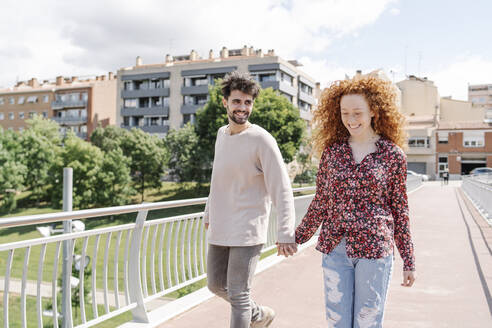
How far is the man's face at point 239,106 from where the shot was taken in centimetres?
273

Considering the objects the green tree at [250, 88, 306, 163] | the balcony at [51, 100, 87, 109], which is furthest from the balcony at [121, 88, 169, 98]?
the green tree at [250, 88, 306, 163]

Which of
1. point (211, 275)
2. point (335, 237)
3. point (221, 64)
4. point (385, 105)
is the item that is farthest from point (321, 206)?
point (221, 64)

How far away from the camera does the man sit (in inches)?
104

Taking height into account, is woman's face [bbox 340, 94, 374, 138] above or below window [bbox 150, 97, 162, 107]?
below

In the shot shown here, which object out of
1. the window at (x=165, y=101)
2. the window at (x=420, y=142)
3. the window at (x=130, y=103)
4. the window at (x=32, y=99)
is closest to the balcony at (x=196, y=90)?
the window at (x=165, y=101)

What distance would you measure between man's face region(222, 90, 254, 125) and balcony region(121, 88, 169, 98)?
61076 millimetres

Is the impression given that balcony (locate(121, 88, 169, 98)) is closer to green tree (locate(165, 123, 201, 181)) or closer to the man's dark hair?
green tree (locate(165, 123, 201, 181))

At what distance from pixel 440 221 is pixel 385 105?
11.4 meters

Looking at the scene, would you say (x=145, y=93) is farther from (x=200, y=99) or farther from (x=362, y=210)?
(x=362, y=210)

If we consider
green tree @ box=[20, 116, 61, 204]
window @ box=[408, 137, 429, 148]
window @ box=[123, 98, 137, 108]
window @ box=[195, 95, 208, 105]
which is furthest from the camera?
window @ box=[123, 98, 137, 108]

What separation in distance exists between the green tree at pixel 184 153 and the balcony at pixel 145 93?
15477 millimetres

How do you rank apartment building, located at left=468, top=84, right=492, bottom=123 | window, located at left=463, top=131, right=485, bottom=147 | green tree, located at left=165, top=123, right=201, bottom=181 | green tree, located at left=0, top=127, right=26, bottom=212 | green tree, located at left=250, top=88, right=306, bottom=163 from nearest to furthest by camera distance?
green tree, located at left=250, top=88, right=306, bottom=163
green tree, located at left=165, top=123, right=201, bottom=181
green tree, located at left=0, top=127, right=26, bottom=212
window, located at left=463, top=131, right=485, bottom=147
apartment building, located at left=468, top=84, right=492, bottom=123

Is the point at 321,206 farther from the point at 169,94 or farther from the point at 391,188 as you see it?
the point at 169,94

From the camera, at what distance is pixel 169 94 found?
2447 inches
